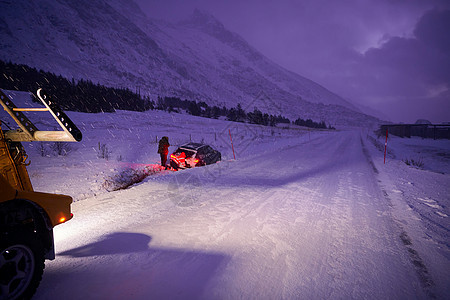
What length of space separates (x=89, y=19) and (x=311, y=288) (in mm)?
200088

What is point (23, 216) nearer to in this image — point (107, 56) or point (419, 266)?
point (419, 266)

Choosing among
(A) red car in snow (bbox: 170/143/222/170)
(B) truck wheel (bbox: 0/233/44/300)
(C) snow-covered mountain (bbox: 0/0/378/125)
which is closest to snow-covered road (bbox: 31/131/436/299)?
(B) truck wheel (bbox: 0/233/44/300)

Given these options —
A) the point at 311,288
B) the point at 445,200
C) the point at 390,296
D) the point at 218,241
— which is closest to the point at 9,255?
the point at 218,241

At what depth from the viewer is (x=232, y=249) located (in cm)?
282

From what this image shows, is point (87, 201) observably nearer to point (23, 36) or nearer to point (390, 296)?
point (390, 296)

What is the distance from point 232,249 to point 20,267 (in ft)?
7.39

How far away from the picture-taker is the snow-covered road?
2.15 metres

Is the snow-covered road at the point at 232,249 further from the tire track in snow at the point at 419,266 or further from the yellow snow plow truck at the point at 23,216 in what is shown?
the yellow snow plow truck at the point at 23,216

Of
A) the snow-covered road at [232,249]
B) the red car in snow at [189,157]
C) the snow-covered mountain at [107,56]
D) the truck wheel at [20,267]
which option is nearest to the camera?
the truck wheel at [20,267]

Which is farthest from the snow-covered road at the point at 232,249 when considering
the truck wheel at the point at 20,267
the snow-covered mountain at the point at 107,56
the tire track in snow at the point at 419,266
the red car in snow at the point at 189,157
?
the snow-covered mountain at the point at 107,56

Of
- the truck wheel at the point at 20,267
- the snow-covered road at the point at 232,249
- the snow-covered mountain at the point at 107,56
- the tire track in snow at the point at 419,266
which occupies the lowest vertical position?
the snow-covered road at the point at 232,249

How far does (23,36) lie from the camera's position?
320 feet

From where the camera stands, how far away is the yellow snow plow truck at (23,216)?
1.73 m

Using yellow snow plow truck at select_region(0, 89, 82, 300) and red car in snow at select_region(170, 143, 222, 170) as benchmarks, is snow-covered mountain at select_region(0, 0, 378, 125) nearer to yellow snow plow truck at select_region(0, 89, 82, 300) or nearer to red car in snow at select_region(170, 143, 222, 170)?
red car in snow at select_region(170, 143, 222, 170)
